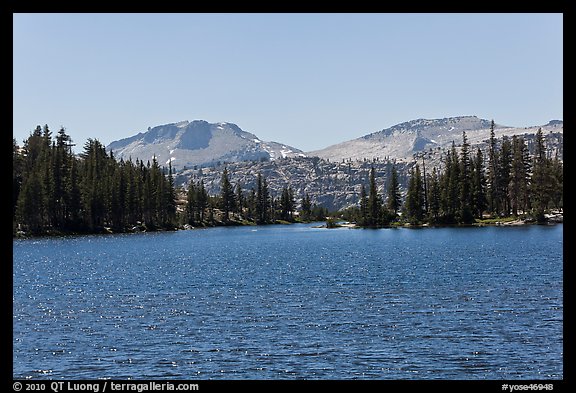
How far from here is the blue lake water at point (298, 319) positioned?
33.8 meters

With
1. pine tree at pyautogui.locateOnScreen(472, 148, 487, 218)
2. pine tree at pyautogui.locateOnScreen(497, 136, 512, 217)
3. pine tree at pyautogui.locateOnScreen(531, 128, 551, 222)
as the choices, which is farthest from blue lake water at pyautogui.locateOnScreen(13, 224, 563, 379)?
pine tree at pyautogui.locateOnScreen(497, 136, 512, 217)

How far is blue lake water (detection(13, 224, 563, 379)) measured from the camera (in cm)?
3378

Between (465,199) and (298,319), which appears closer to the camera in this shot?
(298,319)

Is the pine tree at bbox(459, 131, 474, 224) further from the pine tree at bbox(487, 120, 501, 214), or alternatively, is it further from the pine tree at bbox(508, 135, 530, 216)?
the pine tree at bbox(487, 120, 501, 214)

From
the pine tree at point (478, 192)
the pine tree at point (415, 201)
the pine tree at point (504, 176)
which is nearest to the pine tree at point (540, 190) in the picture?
the pine tree at point (504, 176)

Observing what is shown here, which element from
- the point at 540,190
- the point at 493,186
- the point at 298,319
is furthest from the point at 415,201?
the point at 298,319

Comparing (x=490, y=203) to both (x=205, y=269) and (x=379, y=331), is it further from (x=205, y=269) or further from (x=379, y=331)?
(x=379, y=331)

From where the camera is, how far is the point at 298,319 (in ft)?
152

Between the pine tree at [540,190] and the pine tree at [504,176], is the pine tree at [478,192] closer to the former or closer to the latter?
the pine tree at [504,176]

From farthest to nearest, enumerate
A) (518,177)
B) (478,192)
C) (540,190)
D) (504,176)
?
(504,176) < (518,177) < (478,192) < (540,190)

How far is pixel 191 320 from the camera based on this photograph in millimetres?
47531

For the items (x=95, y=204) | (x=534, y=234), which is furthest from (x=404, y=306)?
(x=95, y=204)

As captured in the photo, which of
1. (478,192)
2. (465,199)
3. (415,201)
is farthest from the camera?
(415,201)

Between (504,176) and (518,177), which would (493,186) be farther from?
(518,177)
